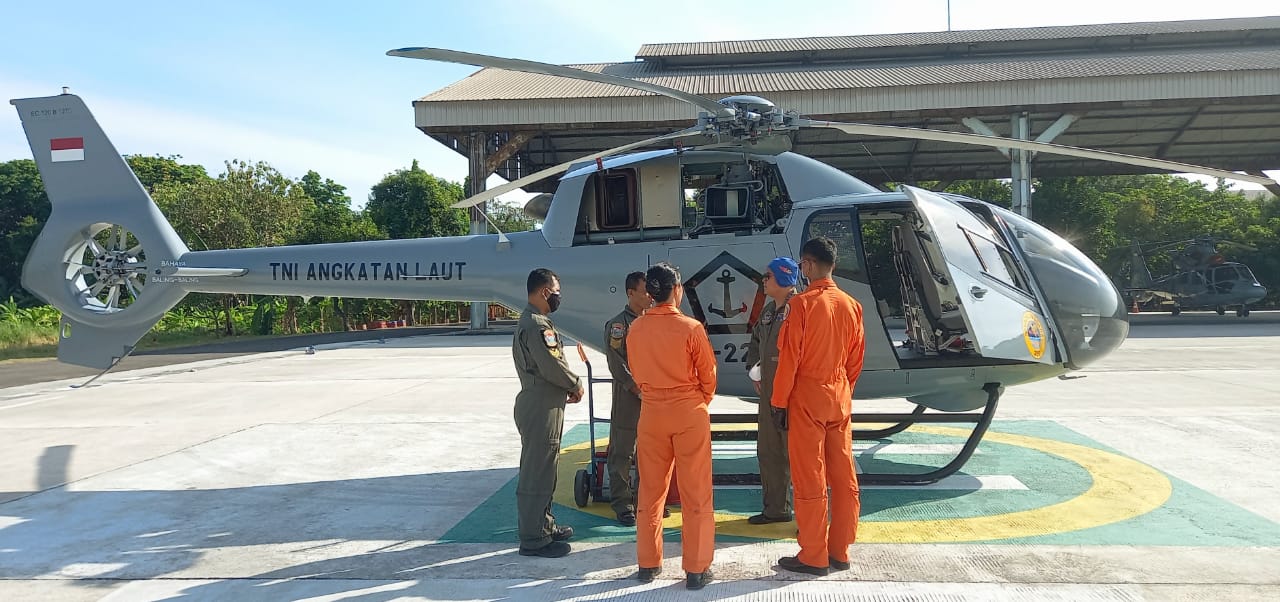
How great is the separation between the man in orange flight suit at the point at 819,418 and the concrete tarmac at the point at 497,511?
0.70 ft

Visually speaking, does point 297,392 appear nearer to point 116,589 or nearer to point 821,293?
point 116,589

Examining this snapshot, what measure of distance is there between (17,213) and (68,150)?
49952mm

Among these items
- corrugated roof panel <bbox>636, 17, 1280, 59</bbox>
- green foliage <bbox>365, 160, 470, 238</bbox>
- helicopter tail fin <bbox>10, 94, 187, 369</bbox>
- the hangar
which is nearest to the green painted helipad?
helicopter tail fin <bbox>10, 94, 187, 369</bbox>

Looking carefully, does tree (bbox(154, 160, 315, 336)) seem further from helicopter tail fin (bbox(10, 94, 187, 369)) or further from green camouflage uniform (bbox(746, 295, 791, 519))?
green camouflage uniform (bbox(746, 295, 791, 519))

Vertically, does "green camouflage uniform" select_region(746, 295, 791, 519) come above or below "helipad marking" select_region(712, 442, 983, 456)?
above

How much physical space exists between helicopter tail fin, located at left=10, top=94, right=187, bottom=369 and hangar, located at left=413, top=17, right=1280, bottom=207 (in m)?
15.3

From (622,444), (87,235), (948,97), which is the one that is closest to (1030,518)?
(622,444)

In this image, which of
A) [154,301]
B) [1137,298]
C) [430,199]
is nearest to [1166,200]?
[1137,298]

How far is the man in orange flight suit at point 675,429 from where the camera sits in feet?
12.7

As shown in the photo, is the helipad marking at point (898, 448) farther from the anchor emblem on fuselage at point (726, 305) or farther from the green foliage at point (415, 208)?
the green foliage at point (415, 208)

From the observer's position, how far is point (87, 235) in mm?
7238

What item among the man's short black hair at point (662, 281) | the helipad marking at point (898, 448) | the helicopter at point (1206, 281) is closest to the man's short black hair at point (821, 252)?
the man's short black hair at point (662, 281)

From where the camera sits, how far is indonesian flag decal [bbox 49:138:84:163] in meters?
7.20

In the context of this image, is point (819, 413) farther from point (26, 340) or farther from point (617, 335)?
point (26, 340)
